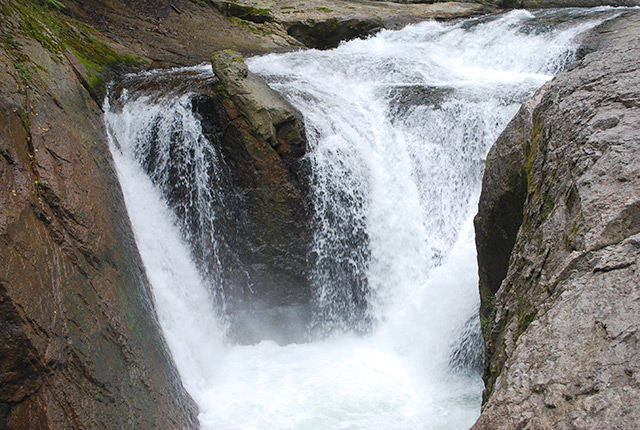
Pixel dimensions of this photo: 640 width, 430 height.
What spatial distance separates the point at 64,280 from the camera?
12.9 feet

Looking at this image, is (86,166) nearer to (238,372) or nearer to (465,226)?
(238,372)

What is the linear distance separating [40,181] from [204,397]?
3181mm

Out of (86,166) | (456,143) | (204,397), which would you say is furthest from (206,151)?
(456,143)

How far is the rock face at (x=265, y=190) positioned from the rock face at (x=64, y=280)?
6.40 feet

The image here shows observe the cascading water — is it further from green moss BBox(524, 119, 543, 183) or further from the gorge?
green moss BBox(524, 119, 543, 183)

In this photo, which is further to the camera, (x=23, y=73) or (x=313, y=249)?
(x=313, y=249)

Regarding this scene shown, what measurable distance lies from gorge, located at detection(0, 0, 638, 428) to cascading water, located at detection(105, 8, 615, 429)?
0.10 ft

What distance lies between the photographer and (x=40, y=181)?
4.25 metres

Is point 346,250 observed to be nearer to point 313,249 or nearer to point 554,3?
point 313,249

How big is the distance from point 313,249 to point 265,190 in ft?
3.90

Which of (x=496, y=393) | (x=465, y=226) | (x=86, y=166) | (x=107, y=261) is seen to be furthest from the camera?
(x=465, y=226)

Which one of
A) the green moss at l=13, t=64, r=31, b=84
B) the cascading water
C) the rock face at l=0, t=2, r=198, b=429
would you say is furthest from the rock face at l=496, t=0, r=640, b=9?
the green moss at l=13, t=64, r=31, b=84

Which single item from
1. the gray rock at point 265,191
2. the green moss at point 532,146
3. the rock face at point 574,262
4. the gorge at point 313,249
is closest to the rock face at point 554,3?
the gorge at point 313,249

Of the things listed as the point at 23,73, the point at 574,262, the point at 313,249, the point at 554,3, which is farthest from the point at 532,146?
the point at 554,3
